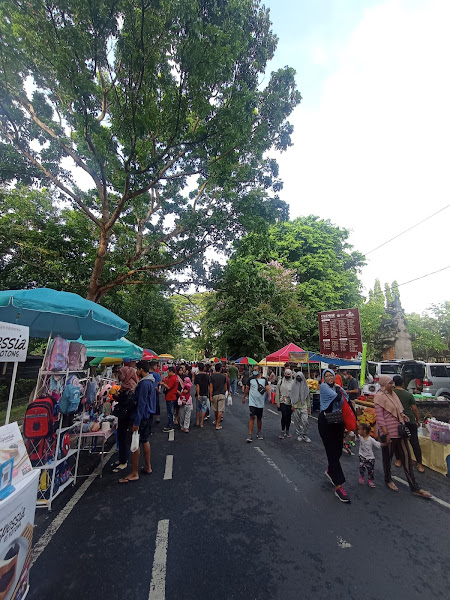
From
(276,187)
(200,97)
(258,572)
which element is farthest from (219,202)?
(258,572)

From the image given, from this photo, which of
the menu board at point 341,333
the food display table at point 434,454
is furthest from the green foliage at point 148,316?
the food display table at point 434,454

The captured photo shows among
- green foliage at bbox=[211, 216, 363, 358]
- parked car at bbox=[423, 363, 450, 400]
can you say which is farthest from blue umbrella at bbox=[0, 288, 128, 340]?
parked car at bbox=[423, 363, 450, 400]

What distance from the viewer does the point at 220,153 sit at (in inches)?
340

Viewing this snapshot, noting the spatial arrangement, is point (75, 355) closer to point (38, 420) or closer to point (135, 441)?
point (38, 420)

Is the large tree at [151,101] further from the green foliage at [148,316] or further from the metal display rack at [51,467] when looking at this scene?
the green foliage at [148,316]

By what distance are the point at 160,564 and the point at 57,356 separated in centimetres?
331

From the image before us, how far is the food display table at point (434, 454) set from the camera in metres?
5.59

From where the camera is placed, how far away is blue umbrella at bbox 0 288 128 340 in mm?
4340

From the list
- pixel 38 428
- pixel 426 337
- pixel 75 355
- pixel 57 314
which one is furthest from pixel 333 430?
pixel 426 337

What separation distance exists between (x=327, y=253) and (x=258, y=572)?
2517 centimetres

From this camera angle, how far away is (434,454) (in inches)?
229

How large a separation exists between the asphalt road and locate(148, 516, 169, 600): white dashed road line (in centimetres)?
1

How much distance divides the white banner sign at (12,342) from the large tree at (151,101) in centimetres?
608

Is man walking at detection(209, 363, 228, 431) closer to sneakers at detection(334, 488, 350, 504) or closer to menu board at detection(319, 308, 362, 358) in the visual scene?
sneakers at detection(334, 488, 350, 504)
